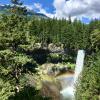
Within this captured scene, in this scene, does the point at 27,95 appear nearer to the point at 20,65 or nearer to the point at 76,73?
the point at 20,65

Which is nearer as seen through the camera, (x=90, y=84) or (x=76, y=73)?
(x=90, y=84)

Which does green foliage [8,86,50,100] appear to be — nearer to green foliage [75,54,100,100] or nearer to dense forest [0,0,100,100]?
dense forest [0,0,100,100]

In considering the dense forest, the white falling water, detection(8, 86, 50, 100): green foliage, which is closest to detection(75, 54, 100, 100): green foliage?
the dense forest

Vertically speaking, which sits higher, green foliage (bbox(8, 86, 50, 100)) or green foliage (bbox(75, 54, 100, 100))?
green foliage (bbox(75, 54, 100, 100))

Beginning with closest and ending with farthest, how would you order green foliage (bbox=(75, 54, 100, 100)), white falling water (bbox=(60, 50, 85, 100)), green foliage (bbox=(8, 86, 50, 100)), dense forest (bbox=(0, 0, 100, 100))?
green foliage (bbox=(75, 54, 100, 100))
dense forest (bbox=(0, 0, 100, 100))
green foliage (bbox=(8, 86, 50, 100))
white falling water (bbox=(60, 50, 85, 100))

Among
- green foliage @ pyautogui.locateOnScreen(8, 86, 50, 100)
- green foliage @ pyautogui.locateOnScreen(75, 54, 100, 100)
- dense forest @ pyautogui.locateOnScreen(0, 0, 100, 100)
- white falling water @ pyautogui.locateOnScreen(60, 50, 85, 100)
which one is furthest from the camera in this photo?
white falling water @ pyautogui.locateOnScreen(60, 50, 85, 100)

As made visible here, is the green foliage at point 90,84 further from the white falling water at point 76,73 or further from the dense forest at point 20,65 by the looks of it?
the white falling water at point 76,73

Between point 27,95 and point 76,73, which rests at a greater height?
point 27,95

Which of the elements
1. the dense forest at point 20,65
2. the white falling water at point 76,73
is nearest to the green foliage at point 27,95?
the dense forest at point 20,65

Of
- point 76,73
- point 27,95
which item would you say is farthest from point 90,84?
point 76,73

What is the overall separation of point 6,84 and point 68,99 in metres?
35.2

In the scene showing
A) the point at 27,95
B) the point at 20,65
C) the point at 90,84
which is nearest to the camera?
the point at 90,84

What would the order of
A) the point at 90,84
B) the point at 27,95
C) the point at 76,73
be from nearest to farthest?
the point at 90,84, the point at 27,95, the point at 76,73

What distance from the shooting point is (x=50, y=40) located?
166875 mm
